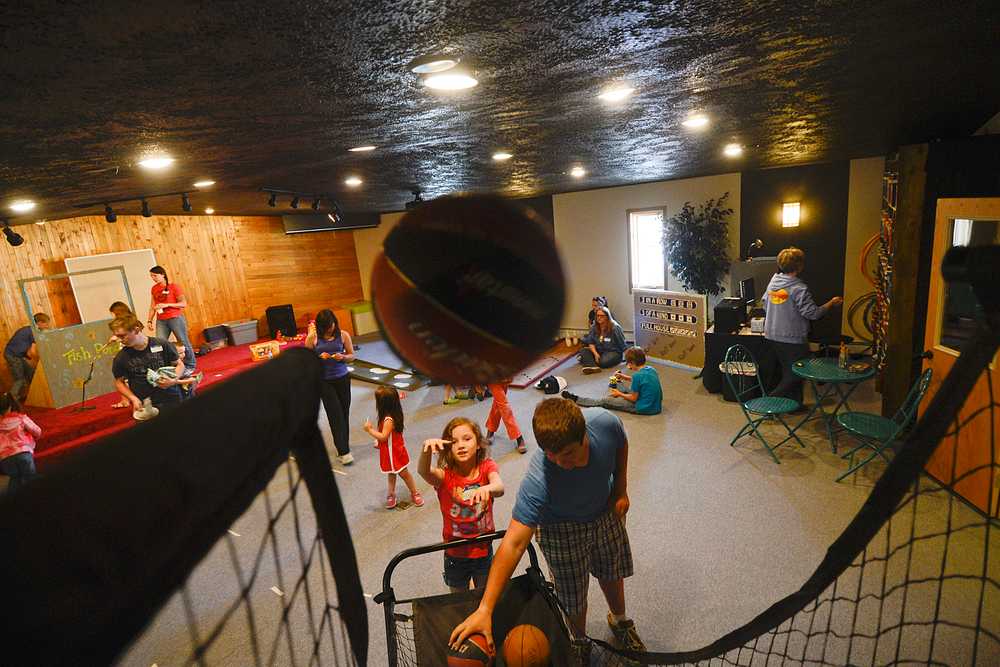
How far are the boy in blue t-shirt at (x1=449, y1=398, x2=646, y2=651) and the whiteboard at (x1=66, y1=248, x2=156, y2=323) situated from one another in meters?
7.08

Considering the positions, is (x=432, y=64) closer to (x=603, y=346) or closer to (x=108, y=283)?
(x=603, y=346)

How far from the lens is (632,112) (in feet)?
6.89

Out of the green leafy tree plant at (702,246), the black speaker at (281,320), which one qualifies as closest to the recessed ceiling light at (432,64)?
the green leafy tree plant at (702,246)

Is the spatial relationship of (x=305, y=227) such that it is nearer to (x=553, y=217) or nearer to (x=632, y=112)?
(x=553, y=217)

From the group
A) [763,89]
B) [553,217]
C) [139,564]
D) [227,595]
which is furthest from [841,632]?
[553,217]

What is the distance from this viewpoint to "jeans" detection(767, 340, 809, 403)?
463 centimetres

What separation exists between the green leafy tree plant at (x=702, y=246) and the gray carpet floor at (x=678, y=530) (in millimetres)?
2667

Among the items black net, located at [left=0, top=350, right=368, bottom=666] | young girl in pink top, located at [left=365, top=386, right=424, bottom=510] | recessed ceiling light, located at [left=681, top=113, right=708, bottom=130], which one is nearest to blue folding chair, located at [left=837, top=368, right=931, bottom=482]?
→ recessed ceiling light, located at [left=681, top=113, right=708, bottom=130]

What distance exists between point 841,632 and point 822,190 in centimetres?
569

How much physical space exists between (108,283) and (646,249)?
8.11m

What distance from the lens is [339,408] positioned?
4.28 meters

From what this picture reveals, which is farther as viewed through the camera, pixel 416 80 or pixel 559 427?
pixel 559 427

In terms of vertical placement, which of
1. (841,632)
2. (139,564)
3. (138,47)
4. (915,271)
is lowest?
(841,632)

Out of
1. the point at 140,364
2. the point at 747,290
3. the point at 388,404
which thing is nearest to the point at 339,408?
the point at 388,404
